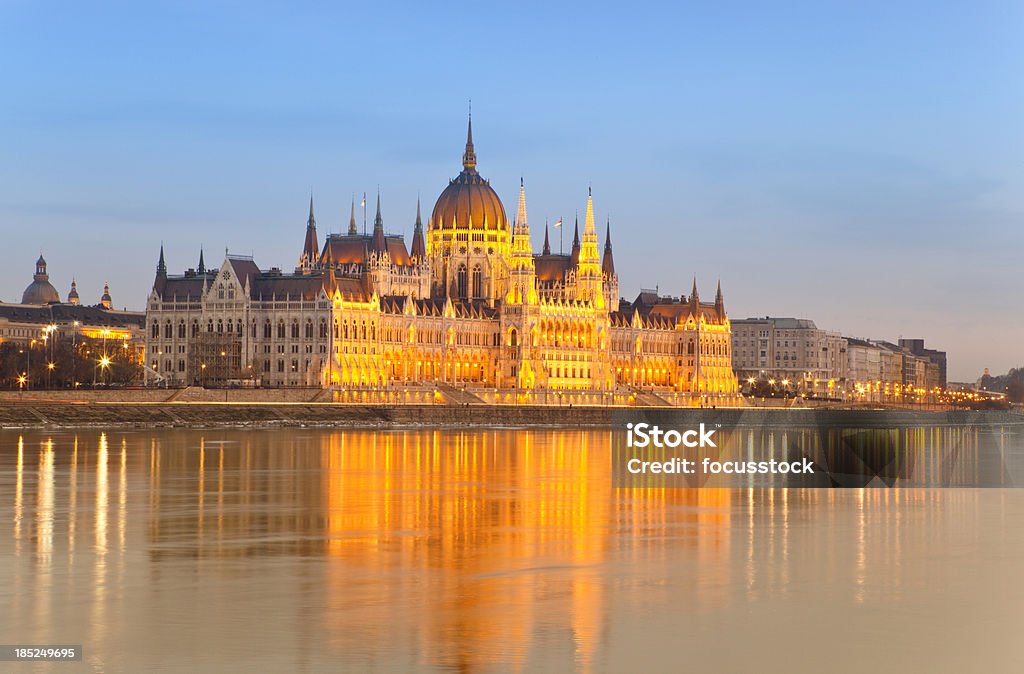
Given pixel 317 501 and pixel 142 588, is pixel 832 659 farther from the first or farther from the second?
pixel 317 501

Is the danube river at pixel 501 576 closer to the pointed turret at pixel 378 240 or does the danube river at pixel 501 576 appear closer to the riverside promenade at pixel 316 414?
the riverside promenade at pixel 316 414

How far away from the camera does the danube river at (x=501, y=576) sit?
22.8 m

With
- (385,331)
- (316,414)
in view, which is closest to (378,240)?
(385,331)

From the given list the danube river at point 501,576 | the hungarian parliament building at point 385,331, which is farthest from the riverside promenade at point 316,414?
the danube river at point 501,576

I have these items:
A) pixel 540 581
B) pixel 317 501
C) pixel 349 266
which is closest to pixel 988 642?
pixel 540 581

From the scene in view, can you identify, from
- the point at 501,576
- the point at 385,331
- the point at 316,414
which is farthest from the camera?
the point at 385,331

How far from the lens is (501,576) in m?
29.8

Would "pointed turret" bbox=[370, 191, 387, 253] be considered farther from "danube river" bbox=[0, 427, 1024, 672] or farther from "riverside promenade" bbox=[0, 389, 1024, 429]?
"danube river" bbox=[0, 427, 1024, 672]

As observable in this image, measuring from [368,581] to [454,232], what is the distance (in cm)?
17194

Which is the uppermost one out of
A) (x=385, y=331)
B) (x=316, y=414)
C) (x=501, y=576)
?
(x=385, y=331)

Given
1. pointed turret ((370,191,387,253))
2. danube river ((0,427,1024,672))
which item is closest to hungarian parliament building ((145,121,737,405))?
pointed turret ((370,191,387,253))

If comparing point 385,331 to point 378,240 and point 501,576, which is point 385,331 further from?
point 501,576

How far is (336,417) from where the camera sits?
12038cm

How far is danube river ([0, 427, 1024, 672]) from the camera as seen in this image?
22797 millimetres
